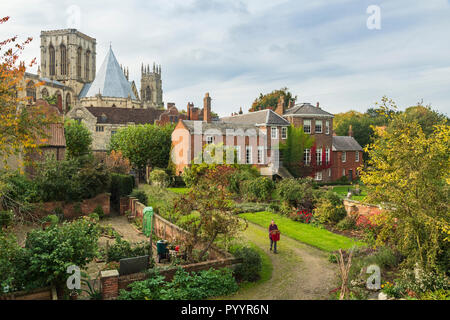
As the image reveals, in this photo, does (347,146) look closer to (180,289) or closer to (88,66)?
(180,289)

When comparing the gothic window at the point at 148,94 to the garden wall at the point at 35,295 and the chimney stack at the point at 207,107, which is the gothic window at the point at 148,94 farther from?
the garden wall at the point at 35,295

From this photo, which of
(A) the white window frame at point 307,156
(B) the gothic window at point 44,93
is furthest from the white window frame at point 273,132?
(B) the gothic window at point 44,93

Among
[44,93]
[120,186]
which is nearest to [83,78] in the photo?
[44,93]

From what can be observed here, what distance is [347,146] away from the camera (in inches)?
1964

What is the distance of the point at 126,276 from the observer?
35.1ft

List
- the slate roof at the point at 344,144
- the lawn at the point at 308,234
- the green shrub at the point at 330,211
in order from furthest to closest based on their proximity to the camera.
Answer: the slate roof at the point at 344,144, the green shrub at the point at 330,211, the lawn at the point at 308,234

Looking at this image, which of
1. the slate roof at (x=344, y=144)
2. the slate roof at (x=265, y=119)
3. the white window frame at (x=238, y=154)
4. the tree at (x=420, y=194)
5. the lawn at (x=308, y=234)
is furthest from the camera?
the slate roof at (x=344, y=144)

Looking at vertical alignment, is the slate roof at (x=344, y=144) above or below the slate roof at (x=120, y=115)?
below

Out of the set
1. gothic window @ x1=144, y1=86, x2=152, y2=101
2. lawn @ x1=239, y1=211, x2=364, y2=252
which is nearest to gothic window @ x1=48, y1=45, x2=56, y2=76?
gothic window @ x1=144, y1=86, x2=152, y2=101

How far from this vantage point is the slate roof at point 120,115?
57.7m

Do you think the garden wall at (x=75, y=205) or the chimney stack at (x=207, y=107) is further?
the chimney stack at (x=207, y=107)

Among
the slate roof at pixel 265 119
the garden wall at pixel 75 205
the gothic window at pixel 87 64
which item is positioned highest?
the gothic window at pixel 87 64

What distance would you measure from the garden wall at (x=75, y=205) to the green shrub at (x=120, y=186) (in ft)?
6.25

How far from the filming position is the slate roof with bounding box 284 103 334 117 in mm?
43375
